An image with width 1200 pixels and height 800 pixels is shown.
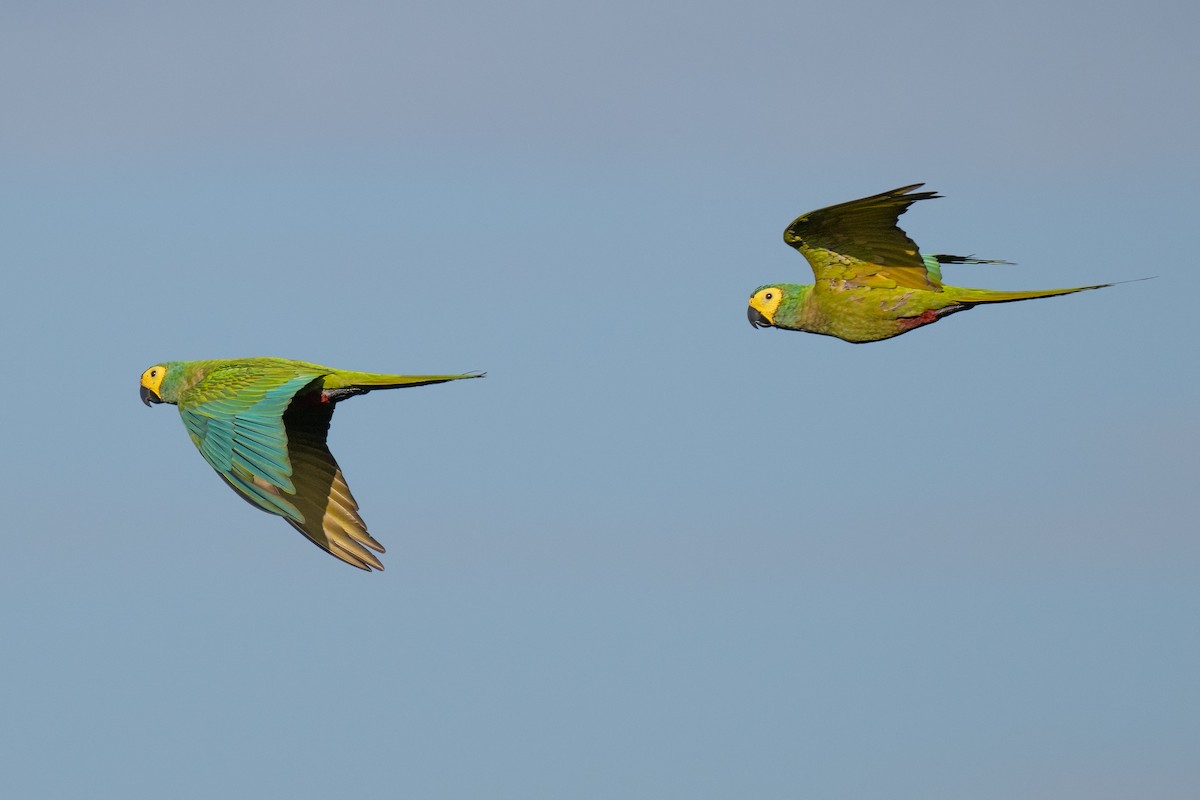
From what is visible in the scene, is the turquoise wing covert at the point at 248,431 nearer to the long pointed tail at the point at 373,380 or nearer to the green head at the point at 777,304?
the long pointed tail at the point at 373,380

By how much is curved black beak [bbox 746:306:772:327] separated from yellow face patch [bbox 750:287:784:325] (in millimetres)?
28

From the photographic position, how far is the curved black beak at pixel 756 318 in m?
22.4

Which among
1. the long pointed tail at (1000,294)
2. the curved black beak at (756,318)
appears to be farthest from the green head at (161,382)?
the long pointed tail at (1000,294)

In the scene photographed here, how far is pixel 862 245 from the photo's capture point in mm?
21172

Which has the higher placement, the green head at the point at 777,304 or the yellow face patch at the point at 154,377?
the yellow face patch at the point at 154,377

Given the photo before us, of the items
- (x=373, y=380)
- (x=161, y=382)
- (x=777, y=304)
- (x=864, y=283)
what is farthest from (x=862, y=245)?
(x=161, y=382)

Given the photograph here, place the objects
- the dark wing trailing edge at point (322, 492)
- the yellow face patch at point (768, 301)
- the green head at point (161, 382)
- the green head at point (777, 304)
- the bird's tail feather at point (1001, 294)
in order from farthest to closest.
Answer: the green head at point (161, 382)
the yellow face patch at point (768, 301)
the green head at point (777, 304)
the dark wing trailing edge at point (322, 492)
the bird's tail feather at point (1001, 294)

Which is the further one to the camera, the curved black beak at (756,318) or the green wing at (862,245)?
the curved black beak at (756,318)

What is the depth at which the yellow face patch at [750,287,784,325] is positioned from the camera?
876 inches

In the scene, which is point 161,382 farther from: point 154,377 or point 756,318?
point 756,318

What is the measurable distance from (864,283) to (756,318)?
1581mm

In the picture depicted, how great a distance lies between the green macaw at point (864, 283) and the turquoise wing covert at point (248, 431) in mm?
5931

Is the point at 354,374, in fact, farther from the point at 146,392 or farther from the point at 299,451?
the point at 146,392

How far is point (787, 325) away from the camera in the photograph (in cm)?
2233
